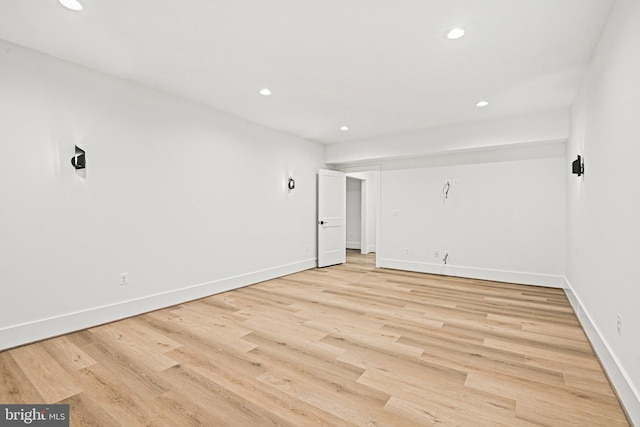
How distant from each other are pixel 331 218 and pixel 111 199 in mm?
4211

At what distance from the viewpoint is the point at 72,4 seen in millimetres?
2223

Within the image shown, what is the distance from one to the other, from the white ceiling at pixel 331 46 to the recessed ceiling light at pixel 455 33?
7 centimetres

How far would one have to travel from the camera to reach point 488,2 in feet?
7.14

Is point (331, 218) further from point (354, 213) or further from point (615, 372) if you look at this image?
point (615, 372)

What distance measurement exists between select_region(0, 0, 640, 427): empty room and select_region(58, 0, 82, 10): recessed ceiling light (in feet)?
0.20

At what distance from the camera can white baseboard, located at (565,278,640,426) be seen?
5.61 feet

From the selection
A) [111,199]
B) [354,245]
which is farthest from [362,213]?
[111,199]

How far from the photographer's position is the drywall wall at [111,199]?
9.09 ft

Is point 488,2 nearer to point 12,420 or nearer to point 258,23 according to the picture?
point 258,23

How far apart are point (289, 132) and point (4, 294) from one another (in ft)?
14.2

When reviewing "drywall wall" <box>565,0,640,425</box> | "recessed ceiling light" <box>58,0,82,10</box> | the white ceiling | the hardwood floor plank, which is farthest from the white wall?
the hardwood floor plank

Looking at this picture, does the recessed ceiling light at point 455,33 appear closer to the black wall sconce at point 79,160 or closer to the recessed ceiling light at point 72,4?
the recessed ceiling light at point 72,4

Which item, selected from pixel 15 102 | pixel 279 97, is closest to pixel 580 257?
pixel 279 97

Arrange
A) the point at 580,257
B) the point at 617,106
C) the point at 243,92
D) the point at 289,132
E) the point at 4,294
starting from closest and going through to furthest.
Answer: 1. the point at 617,106
2. the point at 4,294
3. the point at 580,257
4. the point at 243,92
5. the point at 289,132
